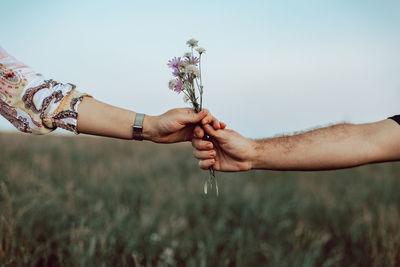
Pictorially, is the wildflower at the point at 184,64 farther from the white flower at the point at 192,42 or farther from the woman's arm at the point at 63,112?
the woman's arm at the point at 63,112

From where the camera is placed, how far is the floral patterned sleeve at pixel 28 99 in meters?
2.04

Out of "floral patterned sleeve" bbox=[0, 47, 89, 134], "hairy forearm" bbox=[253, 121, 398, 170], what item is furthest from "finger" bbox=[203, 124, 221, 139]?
"floral patterned sleeve" bbox=[0, 47, 89, 134]

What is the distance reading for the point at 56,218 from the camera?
10.3 ft

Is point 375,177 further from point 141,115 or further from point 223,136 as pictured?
point 141,115

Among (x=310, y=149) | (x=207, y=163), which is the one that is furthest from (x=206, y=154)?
(x=310, y=149)

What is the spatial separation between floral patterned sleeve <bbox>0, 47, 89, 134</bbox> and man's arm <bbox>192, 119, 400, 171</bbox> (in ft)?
2.74

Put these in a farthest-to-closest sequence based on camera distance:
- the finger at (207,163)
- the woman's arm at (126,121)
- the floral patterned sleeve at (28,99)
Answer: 1. the finger at (207,163)
2. the woman's arm at (126,121)
3. the floral patterned sleeve at (28,99)

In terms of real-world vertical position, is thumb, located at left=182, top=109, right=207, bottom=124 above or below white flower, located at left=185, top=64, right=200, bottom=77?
below

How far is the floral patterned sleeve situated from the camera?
204 centimetres

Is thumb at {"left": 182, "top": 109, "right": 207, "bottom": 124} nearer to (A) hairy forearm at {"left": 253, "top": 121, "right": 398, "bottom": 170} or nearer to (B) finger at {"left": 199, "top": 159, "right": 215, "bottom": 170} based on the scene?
(B) finger at {"left": 199, "top": 159, "right": 215, "bottom": 170}

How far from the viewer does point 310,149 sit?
236cm

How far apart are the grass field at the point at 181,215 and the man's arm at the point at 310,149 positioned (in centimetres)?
76

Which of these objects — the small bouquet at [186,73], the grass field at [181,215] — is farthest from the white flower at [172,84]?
the grass field at [181,215]

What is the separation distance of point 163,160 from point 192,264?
4091mm
